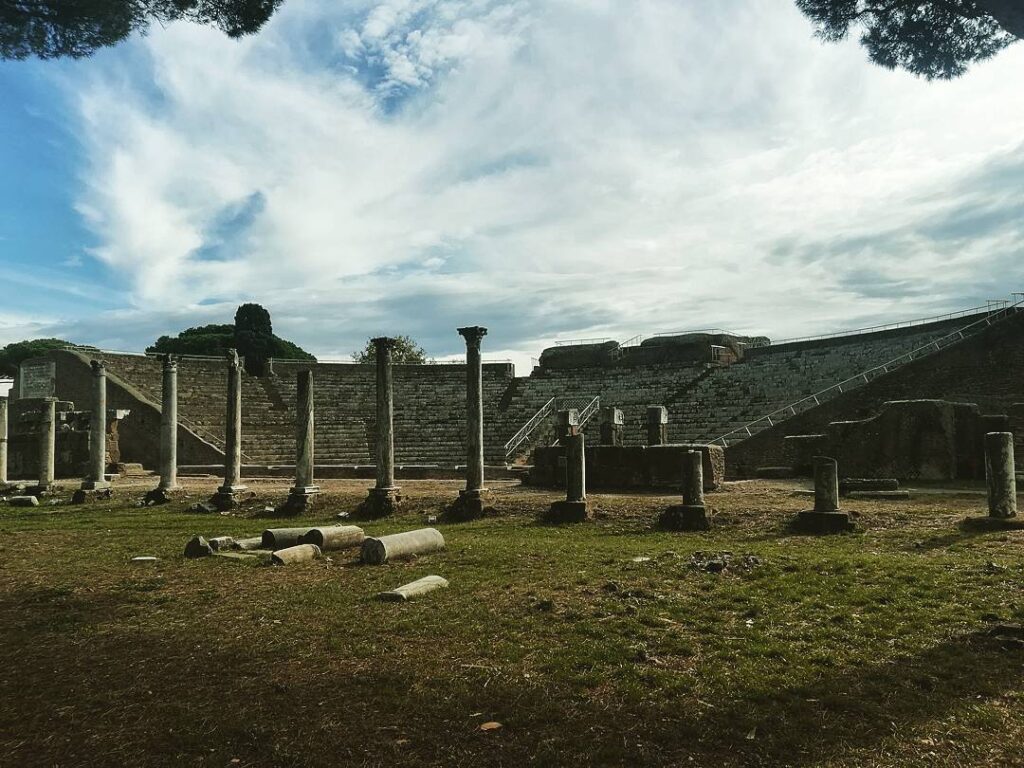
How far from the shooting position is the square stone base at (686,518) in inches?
453

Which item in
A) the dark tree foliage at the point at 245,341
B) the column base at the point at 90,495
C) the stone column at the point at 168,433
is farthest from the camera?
the dark tree foliage at the point at 245,341

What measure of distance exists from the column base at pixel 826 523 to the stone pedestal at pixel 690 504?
4.97ft

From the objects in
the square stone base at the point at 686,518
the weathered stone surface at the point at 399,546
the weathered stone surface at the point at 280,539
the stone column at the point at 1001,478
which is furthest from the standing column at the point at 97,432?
the stone column at the point at 1001,478

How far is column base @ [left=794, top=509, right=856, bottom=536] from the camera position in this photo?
10.4m

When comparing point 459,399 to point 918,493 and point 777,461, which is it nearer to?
point 777,461

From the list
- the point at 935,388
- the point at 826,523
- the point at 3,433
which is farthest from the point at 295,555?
the point at 935,388

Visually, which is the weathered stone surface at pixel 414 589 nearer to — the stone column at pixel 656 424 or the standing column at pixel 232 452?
the standing column at pixel 232 452

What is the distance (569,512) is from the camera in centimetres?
1305

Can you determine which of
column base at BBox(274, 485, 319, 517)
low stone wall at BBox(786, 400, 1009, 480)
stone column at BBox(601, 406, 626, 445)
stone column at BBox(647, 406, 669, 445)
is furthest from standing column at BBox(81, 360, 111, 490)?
low stone wall at BBox(786, 400, 1009, 480)

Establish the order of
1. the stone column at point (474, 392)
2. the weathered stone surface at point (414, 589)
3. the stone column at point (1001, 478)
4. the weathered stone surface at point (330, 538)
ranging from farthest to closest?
the stone column at point (474, 392)
the weathered stone surface at point (330, 538)
the stone column at point (1001, 478)
the weathered stone surface at point (414, 589)

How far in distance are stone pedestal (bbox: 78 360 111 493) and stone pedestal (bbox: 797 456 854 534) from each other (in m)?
19.1

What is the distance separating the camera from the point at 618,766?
3.63 m

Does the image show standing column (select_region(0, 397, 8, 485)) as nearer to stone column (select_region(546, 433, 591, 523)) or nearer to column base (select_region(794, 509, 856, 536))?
stone column (select_region(546, 433, 591, 523))

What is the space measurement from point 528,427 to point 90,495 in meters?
16.2
